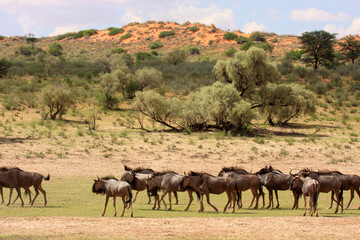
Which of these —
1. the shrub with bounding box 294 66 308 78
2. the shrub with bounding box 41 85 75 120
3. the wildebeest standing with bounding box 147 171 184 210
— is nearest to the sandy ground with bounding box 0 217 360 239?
the wildebeest standing with bounding box 147 171 184 210

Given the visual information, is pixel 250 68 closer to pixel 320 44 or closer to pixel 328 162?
pixel 328 162

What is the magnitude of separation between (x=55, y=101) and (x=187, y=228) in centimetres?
3177

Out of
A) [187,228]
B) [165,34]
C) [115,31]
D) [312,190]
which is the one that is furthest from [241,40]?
[187,228]

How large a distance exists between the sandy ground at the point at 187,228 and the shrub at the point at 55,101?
1153 inches

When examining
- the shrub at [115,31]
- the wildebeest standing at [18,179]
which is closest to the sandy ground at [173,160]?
the wildebeest standing at [18,179]

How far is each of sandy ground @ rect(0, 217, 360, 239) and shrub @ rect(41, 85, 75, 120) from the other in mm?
29293

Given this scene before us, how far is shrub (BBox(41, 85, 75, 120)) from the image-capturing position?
1582 inches

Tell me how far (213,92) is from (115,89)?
1662 cm

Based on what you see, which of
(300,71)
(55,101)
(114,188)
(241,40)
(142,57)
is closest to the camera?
(114,188)

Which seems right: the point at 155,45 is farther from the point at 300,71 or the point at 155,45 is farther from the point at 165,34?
the point at 300,71

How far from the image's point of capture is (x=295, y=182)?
1439cm

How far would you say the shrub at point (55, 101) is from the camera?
40.2 metres

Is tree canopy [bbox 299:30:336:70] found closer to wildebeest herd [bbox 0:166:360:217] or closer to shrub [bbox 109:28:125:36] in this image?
wildebeest herd [bbox 0:166:360:217]

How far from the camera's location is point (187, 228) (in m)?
11.4
